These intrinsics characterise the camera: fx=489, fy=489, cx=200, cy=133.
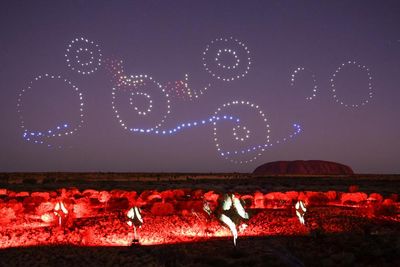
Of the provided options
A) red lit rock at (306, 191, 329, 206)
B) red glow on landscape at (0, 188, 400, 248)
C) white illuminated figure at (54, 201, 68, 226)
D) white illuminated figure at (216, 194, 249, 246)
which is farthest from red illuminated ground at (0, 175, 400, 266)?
red lit rock at (306, 191, 329, 206)

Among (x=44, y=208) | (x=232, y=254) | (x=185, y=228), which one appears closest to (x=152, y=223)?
(x=185, y=228)

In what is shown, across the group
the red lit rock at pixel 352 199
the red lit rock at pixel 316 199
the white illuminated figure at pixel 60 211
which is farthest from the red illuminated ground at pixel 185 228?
the red lit rock at pixel 352 199

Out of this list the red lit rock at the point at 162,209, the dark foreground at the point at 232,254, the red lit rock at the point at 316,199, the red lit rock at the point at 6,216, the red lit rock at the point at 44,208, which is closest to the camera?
the dark foreground at the point at 232,254

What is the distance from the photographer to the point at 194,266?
11445 millimetres

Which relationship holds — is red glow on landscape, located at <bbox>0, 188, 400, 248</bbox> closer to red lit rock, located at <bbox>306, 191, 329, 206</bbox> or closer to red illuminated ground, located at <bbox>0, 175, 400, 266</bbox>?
red illuminated ground, located at <bbox>0, 175, 400, 266</bbox>

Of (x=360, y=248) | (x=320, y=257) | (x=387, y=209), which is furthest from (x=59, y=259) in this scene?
(x=387, y=209)

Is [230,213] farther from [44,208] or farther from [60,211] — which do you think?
[44,208]

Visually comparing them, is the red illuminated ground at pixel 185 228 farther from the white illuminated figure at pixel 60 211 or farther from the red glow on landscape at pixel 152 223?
the white illuminated figure at pixel 60 211

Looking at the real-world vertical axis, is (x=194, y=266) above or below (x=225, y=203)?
below

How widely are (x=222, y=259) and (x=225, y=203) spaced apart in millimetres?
1457

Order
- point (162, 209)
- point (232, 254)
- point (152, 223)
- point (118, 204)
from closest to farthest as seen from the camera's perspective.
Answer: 1. point (232, 254)
2. point (152, 223)
3. point (162, 209)
4. point (118, 204)

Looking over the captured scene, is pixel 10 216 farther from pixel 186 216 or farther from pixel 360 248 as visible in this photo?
pixel 360 248

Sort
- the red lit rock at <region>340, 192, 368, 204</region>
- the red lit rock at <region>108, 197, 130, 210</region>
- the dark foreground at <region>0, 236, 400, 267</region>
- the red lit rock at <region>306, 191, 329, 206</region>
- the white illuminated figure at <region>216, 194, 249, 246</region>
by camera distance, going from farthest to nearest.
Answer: the red lit rock at <region>340, 192, 368, 204</region> < the red lit rock at <region>306, 191, 329, 206</region> < the red lit rock at <region>108, 197, 130, 210</region> < the white illuminated figure at <region>216, 194, 249, 246</region> < the dark foreground at <region>0, 236, 400, 267</region>

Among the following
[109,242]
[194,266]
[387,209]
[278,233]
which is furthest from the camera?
[387,209]
